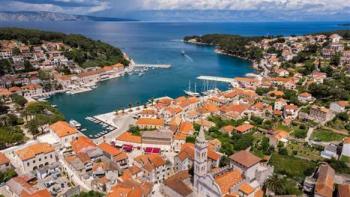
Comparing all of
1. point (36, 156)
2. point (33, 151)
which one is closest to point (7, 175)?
point (36, 156)

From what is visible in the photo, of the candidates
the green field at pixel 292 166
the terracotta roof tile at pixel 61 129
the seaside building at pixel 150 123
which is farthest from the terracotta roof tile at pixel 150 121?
the green field at pixel 292 166

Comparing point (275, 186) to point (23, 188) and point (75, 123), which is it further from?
point (75, 123)

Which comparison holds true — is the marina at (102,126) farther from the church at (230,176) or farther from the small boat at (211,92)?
the small boat at (211,92)

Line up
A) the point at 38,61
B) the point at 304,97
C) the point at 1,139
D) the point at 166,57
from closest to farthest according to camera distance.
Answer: the point at 1,139
the point at 304,97
the point at 38,61
the point at 166,57

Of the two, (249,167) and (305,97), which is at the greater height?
(249,167)

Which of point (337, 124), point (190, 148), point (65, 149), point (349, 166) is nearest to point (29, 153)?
point (65, 149)

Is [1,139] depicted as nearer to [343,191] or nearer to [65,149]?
Answer: [65,149]

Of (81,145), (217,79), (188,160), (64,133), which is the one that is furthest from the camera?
(217,79)

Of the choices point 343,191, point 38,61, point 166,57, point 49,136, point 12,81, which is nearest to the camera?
point 343,191
